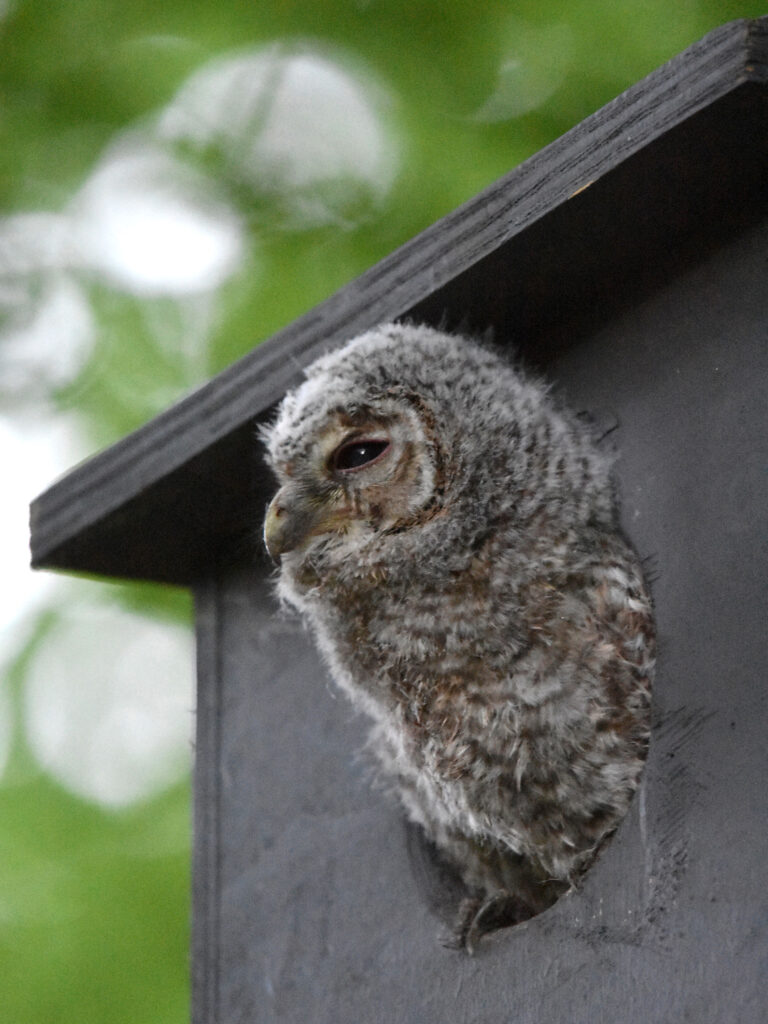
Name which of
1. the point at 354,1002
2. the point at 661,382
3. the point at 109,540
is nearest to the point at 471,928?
the point at 354,1002

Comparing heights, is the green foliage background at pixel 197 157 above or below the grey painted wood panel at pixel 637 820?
above

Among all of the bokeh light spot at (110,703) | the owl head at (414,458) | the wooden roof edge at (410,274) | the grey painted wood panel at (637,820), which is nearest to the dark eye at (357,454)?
the owl head at (414,458)

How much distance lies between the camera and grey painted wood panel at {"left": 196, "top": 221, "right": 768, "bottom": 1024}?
1630mm

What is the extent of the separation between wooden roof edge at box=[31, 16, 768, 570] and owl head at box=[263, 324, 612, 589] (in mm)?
58

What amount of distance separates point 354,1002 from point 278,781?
1.45ft

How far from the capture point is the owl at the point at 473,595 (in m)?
1.90

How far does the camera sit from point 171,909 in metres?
3.66

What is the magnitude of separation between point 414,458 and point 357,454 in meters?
0.12

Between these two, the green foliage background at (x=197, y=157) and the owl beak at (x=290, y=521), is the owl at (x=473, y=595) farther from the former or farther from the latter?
the green foliage background at (x=197, y=157)

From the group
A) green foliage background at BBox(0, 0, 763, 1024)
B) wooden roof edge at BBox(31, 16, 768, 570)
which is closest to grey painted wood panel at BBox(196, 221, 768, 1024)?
wooden roof edge at BBox(31, 16, 768, 570)

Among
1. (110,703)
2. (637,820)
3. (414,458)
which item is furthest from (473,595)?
(110,703)

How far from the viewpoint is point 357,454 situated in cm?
214

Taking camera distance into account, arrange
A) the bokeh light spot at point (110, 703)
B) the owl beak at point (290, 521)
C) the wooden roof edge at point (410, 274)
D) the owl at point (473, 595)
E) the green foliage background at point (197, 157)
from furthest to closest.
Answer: the bokeh light spot at point (110, 703) → the green foliage background at point (197, 157) → the owl beak at point (290, 521) → the owl at point (473, 595) → the wooden roof edge at point (410, 274)

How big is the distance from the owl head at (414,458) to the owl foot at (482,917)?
523 millimetres
